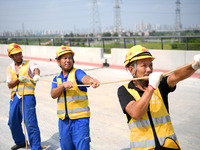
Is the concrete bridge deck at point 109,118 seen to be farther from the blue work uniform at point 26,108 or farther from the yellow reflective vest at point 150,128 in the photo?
the yellow reflective vest at point 150,128

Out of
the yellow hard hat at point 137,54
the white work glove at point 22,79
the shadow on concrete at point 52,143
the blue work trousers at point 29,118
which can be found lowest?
the shadow on concrete at point 52,143

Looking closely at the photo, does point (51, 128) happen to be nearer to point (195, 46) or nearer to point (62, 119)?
point (62, 119)

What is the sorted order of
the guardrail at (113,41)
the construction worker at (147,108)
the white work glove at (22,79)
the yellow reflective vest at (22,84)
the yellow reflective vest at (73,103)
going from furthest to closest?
the guardrail at (113,41), the yellow reflective vest at (22,84), the white work glove at (22,79), the yellow reflective vest at (73,103), the construction worker at (147,108)

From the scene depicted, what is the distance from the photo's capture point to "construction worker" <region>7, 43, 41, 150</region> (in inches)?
191

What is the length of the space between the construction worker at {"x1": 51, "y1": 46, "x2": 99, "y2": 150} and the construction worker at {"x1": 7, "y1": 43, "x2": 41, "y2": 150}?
3.63ft

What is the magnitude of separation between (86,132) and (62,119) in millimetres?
407

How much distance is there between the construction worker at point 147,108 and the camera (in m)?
2.47

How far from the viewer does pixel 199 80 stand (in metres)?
10.6

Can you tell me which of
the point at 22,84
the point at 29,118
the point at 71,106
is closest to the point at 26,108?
the point at 29,118

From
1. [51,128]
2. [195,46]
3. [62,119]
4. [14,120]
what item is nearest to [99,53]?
[195,46]

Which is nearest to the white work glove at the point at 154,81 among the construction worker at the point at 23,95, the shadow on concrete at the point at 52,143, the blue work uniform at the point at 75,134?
the blue work uniform at the point at 75,134

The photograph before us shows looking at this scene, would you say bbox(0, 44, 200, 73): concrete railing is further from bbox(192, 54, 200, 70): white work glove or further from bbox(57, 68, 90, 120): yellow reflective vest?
bbox(192, 54, 200, 70): white work glove

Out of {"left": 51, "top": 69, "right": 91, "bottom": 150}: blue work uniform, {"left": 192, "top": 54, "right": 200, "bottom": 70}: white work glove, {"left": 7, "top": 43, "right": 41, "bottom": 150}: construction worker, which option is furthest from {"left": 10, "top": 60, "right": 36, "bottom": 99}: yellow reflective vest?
{"left": 192, "top": 54, "right": 200, "bottom": 70}: white work glove

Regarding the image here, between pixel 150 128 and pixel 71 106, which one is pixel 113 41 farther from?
pixel 150 128
